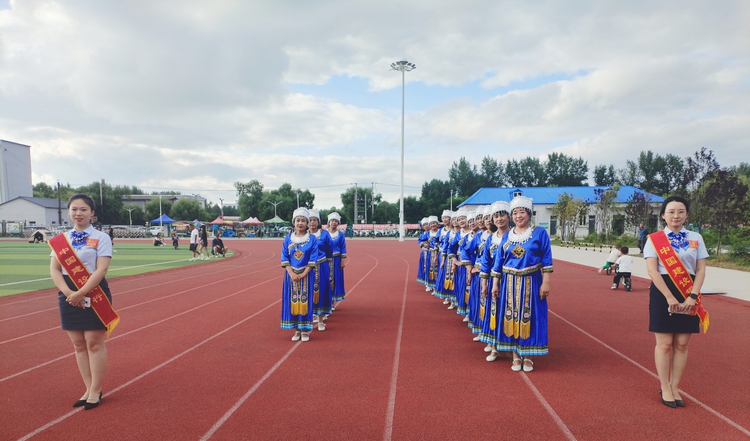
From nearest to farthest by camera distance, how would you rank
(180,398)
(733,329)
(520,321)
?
(180,398) < (520,321) < (733,329)

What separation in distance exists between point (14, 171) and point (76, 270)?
76.6m

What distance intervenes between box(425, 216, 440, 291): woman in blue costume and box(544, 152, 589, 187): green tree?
6377 cm

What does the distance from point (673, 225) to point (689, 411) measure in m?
1.60

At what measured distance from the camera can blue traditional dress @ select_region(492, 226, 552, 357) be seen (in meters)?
4.33

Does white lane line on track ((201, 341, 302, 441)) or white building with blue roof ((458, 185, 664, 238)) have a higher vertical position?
white building with blue roof ((458, 185, 664, 238))

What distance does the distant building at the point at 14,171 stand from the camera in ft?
188

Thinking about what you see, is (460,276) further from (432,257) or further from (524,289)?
(524,289)

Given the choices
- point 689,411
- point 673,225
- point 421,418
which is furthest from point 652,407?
point 421,418

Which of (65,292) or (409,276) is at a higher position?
(65,292)

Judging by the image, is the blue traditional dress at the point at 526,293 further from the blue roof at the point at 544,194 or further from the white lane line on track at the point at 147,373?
the blue roof at the point at 544,194

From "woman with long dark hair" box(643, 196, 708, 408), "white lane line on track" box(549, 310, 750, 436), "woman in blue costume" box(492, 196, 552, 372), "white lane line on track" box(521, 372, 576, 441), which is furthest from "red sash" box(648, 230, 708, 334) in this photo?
"white lane line on track" box(521, 372, 576, 441)

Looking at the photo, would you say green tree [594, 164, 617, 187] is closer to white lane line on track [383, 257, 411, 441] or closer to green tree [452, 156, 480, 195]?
green tree [452, 156, 480, 195]

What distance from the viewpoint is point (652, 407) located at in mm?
3578

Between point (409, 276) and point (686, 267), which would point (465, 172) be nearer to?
point (409, 276)
